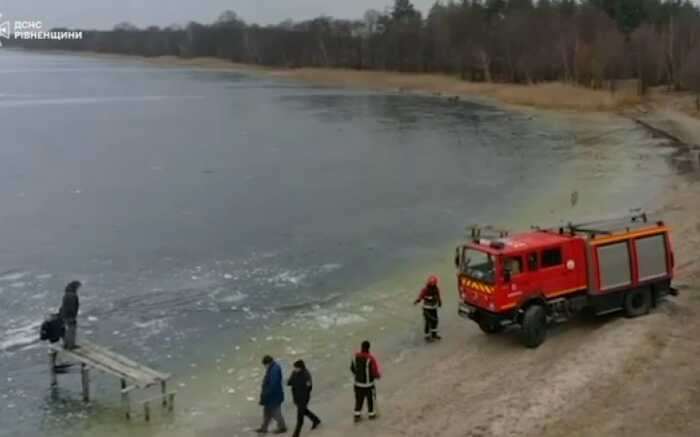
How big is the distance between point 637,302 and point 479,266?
13.9 feet

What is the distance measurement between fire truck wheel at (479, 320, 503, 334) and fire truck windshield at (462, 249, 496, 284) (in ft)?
3.90

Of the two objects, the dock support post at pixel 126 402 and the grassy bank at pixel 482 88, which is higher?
the grassy bank at pixel 482 88

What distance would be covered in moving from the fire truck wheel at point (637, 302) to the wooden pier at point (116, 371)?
1051 cm

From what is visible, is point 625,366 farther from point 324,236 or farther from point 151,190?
point 151,190

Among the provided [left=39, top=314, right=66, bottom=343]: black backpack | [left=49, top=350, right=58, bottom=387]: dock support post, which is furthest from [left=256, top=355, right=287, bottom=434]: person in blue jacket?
[left=49, top=350, right=58, bottom=387]: dock support post

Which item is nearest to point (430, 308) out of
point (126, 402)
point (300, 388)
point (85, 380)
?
point (300, 388)

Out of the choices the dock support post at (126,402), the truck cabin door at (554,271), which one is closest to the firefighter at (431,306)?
the truck cabin door at (554,271)

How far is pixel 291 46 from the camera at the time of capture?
→ 195m

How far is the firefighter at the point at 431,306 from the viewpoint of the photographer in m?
19.9

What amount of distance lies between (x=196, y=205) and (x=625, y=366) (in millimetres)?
27320

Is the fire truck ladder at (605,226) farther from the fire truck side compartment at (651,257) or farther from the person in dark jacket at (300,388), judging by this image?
the person in dark jacket at (300,388)

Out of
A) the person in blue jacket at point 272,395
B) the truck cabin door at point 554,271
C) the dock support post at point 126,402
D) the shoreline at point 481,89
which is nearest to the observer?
the person in blue jacket at point 272,395

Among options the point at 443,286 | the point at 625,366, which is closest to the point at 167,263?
the point at 443,286

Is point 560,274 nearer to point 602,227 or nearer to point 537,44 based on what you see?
point 602,227
